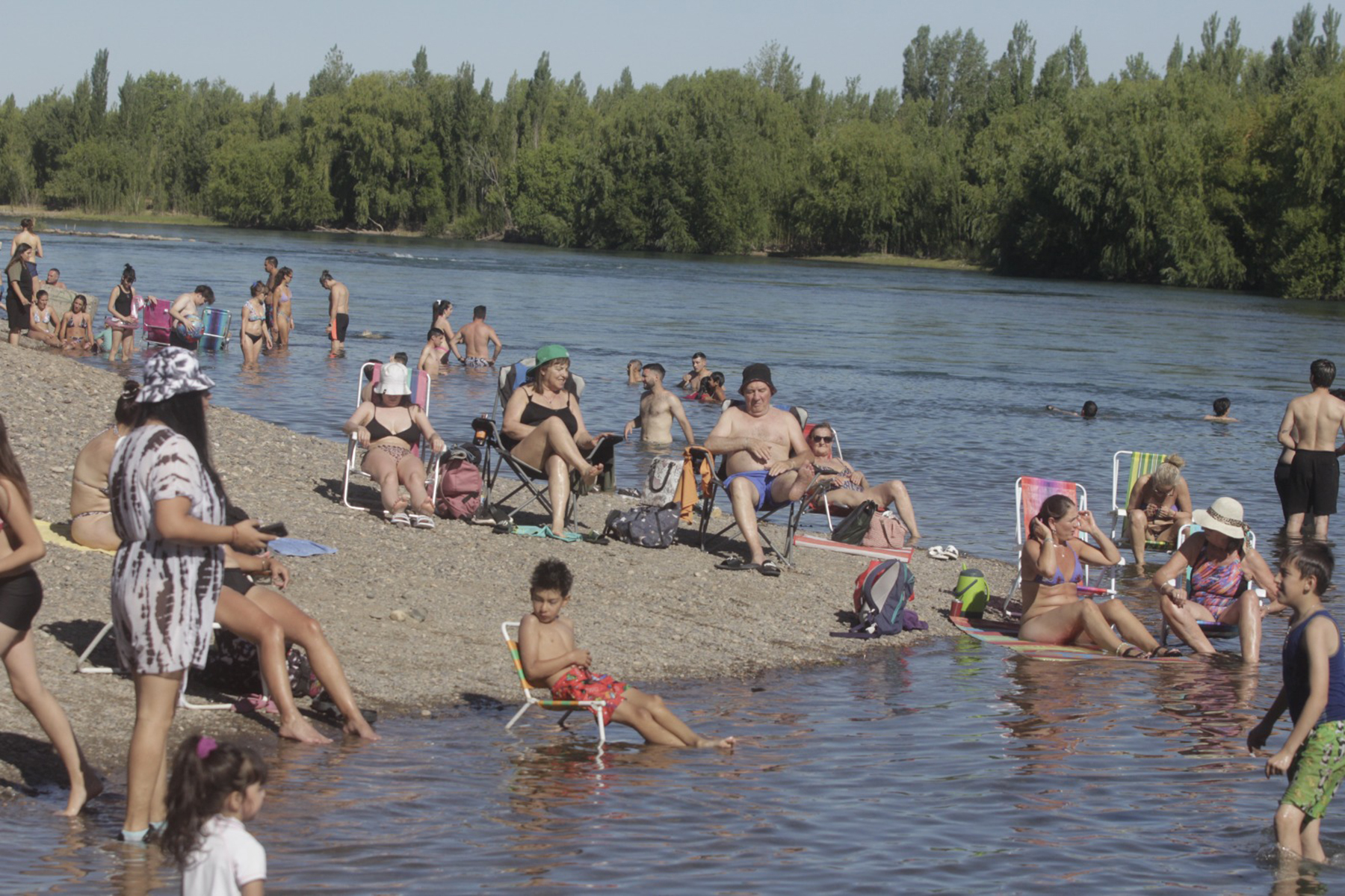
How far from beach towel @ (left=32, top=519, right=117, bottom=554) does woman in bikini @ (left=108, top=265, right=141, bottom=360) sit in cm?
1450

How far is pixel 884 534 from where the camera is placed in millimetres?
10594

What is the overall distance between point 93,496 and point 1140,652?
576 centimetres

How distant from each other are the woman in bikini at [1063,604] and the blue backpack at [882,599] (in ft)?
2.36

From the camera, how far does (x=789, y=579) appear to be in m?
9.43

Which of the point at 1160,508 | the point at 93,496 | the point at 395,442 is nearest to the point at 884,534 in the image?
the point at 1160,508

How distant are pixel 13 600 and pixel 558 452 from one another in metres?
5.30

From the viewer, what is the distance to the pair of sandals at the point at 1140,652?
842 centimetres

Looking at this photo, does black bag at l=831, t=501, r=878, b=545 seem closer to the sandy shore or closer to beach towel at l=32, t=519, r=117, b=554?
the sandy shore

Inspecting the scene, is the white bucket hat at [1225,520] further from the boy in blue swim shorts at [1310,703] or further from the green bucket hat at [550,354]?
the green bucket hat at [550,354]

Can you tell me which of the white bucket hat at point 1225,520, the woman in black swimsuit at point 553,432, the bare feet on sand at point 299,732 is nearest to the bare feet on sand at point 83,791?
the bare feet on sand at point 299,732

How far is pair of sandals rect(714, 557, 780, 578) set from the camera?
9.41 metres

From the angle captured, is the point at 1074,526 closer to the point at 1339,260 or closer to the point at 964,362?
the point at 964,362

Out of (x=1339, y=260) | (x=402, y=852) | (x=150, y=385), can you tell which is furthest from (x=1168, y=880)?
(x=1339, y=260)

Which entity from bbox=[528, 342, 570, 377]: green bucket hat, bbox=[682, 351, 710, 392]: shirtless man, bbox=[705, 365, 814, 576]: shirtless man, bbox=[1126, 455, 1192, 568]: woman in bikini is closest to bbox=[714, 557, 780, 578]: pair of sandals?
bbox=[705, 365, 814, 576]: shirtless man
